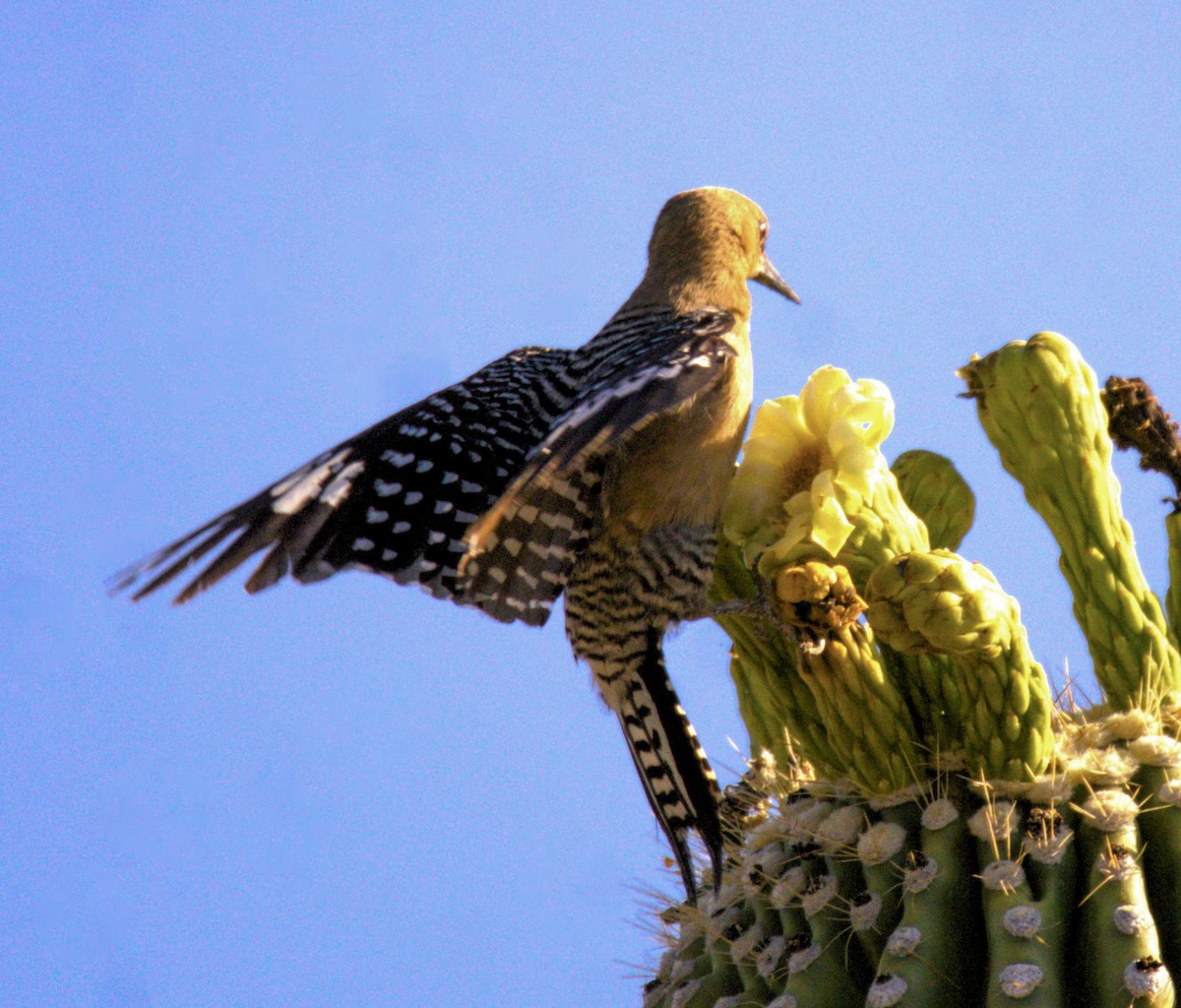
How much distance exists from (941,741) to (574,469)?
121 centimetres

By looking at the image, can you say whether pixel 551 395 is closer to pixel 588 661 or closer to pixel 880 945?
pixel 588 661

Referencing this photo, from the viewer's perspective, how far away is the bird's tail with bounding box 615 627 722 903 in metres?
2.72

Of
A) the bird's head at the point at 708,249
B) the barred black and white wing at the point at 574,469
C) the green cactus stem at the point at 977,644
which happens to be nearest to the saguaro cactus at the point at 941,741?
the green cactus stem at the point at 977,644

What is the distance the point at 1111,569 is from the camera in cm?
207

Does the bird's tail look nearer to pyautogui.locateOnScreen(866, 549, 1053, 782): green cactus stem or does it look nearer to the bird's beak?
pyautogui.locateOnScreen(866, 549, 1053, 782): green cactus stem

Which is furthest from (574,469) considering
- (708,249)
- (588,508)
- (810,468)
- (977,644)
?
(977,644)

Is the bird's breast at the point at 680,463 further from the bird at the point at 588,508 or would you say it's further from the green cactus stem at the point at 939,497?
the green cactus stem at the point at 939,497

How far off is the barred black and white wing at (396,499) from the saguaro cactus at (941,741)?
784mm

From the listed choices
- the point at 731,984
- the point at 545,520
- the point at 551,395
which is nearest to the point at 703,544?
the point at 545,520

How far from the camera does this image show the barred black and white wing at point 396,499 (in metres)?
2.55

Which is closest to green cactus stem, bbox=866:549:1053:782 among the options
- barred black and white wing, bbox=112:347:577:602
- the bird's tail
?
the bird's tail

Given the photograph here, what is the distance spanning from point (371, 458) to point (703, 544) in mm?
767

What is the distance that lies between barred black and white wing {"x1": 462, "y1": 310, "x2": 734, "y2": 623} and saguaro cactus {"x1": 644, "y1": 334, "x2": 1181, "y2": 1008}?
32 cm

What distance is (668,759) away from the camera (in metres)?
2.91
